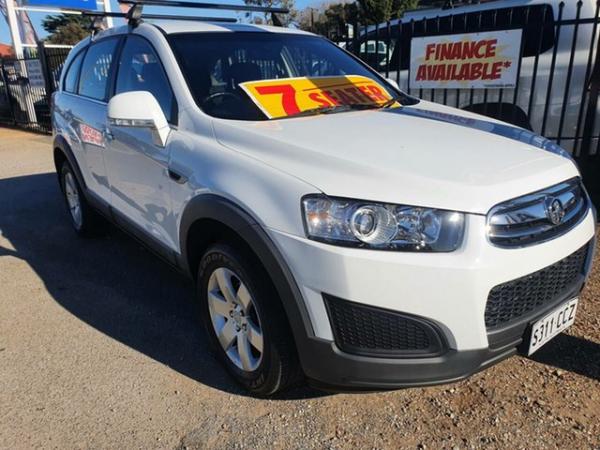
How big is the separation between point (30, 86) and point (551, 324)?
46.2ft

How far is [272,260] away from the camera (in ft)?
6.54

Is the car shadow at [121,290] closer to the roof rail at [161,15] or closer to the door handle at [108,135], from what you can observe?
the door handle at [108,135]

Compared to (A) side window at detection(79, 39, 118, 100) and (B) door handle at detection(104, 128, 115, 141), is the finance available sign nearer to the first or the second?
(A) side window at detection(79, 39, 118, 100)

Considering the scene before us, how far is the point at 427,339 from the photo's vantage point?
1869mm

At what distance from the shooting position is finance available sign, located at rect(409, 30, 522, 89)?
512 centimetres

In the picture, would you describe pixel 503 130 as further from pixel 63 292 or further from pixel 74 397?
pixel 63 292

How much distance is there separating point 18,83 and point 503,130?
1409 cm

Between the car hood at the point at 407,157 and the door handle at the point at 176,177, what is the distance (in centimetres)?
→ 30

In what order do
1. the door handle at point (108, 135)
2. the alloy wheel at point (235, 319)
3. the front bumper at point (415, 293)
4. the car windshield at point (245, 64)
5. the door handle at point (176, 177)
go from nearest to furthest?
the front bumper at point (415, 293), the alloy wheel at point (235, 319), the door handle at point (176, 177), the car windshield at point (245, 64), the door handle at point (108, 135)

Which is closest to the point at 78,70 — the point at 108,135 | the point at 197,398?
the point at 108,135

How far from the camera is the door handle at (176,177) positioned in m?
2.55

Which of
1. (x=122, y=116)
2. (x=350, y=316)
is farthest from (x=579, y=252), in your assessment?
(x=122, y=116)

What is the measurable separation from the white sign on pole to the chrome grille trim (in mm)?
12838

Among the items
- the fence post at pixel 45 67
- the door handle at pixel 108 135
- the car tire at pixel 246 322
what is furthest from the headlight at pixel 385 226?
the fence post at pixel 45 67
